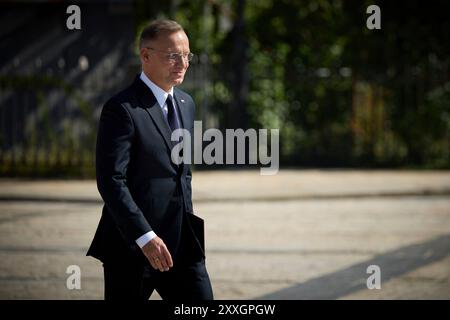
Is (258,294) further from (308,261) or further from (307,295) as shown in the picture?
(308,261)

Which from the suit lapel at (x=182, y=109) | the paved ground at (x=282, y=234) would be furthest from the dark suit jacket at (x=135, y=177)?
the paved ground at (x=282, y=234)

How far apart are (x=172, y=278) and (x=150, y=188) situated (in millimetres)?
456

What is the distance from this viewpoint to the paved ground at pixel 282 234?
26.0 ft

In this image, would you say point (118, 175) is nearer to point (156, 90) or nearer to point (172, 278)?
point (156, 90)

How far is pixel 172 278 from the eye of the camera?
4453 millimetres

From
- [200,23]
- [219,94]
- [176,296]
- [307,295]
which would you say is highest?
[200,23]

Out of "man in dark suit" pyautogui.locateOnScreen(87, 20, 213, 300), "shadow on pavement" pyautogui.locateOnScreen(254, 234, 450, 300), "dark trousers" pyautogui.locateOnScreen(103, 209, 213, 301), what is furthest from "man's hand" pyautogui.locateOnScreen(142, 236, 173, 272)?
"shadow on pavement" pyautogui.locateOnScreen(254, 234, 450, 300)

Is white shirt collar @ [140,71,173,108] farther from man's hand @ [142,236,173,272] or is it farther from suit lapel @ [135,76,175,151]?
man's hand @ [142,236,173,272]

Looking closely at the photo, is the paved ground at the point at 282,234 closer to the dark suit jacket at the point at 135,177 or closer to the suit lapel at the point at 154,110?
the dark suit jacket at the point at 135,177
